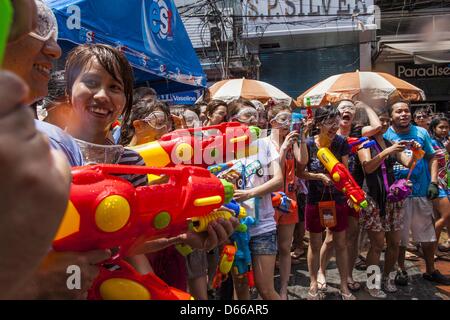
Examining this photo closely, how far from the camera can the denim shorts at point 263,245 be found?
2723mm

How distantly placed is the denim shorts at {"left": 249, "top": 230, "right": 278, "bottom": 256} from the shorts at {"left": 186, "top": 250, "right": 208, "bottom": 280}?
34 centimetres

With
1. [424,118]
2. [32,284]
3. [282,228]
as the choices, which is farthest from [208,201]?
[424,118]

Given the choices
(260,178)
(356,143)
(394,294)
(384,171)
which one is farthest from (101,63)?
(394,294)

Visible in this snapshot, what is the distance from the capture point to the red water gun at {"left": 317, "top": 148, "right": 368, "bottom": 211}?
3.21 meters

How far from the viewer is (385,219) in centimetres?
371

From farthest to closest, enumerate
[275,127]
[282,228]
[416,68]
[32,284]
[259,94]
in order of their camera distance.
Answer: [416,68], [259,94], [275,127], [282,228], [32,284]

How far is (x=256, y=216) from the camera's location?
2.78 m

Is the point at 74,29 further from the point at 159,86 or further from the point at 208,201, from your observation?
→ the point at 208,201

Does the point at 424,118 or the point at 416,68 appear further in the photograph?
the point at 416,68

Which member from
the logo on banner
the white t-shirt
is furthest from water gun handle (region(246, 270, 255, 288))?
the logo on banner

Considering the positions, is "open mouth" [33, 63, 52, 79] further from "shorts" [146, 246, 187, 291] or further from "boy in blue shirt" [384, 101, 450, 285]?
"boy in blue shirt" [384, 101, 450, 285]

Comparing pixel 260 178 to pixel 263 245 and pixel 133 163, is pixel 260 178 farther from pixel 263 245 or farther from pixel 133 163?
pixel 133 163

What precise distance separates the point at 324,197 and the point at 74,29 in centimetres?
262
